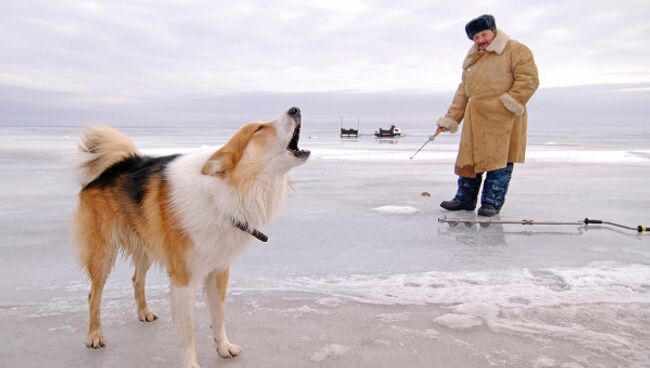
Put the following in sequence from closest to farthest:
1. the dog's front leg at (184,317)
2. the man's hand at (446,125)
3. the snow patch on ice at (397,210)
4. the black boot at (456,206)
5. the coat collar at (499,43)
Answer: the dog's front leg at (184,317), the coat collar at (499,43), the snow patch on ice at (397,210), the black boot at (456,206), the man's hand at (446,125)

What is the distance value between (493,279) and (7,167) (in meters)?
10.6

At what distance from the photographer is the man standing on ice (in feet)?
16.7

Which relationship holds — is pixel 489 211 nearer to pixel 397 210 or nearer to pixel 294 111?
pixel 397 210

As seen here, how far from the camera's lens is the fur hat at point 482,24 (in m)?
5.17

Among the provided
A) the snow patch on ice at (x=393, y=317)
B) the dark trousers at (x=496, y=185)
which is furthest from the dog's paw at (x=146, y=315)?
the dark trousers at (x=496, y=185)

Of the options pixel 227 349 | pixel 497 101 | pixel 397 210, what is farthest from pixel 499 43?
pixel 227 349

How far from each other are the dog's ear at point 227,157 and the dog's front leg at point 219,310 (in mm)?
555

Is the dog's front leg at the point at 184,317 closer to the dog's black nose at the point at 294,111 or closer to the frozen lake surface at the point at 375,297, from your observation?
the frozen lake surface at the point at 375,297

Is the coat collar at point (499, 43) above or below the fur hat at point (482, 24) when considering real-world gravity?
below

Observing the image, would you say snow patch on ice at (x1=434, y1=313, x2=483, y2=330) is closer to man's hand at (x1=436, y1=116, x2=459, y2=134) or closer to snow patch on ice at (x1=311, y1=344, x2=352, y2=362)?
snow patch on ice at (x1=311, y1=344, x2=352, y2=362)

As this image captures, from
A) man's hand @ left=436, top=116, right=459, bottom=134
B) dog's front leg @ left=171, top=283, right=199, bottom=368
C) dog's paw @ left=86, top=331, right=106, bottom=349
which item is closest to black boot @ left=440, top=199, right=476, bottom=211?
man's hand @ left=436, top=116, right=459, bottom=134

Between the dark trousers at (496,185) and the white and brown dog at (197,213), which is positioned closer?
the white and brown dog at (197,213)

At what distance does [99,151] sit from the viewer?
2.73m

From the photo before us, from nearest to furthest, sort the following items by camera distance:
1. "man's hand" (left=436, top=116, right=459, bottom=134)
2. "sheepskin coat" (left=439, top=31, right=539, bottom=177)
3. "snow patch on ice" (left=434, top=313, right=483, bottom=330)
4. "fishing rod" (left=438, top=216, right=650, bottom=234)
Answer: "snow patch on ice" (left=434, top=313, right=483, bottom=330) < "fishing rod" (left=438, top=216, right=650, bottom=234) < "sheepskin coat" (left=439, top=31, right=539, bottom=177) < "man's hand" (left=436, top=116, right=459, bottom=134)
